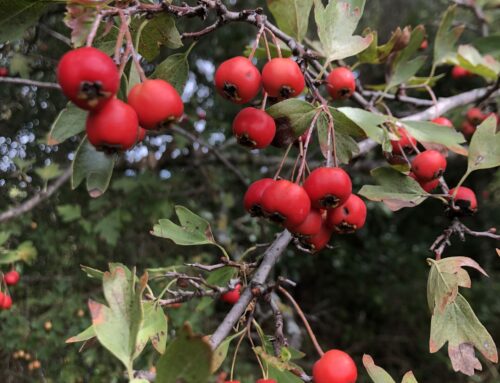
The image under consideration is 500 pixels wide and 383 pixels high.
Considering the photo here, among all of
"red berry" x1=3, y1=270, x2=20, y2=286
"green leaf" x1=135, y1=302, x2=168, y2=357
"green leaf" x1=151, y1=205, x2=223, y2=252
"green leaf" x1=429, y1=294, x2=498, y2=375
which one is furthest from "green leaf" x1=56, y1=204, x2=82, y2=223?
"green leaf" x1=429, y1=294, x2=498, y2=375

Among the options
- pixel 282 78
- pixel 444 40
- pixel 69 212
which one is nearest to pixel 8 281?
pixel 69 212

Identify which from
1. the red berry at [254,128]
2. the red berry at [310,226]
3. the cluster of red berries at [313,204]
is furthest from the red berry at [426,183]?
the red berry at [254,128]

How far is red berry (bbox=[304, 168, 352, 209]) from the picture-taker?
92 cm

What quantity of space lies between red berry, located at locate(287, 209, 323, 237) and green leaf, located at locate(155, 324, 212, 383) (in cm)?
37

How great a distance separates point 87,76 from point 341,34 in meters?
0.68

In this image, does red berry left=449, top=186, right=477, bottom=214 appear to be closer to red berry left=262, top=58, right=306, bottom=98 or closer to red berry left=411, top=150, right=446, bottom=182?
red berry left=411, top=150, right=446, bottom=182

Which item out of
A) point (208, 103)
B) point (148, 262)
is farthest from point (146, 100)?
point (208, 103)

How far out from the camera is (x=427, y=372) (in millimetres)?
4684

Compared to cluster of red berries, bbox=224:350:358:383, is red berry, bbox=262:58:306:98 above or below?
above

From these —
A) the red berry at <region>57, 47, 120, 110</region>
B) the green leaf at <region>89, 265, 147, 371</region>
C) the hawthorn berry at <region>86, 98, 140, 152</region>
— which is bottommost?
the green leaf at <region>89, 265, 147, 371</region>

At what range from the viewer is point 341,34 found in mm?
1113

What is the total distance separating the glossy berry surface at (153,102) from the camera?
0.73m

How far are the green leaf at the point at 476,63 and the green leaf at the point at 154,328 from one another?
150 centimetres

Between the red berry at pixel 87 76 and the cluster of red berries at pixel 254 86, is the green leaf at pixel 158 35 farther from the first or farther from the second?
the red berry at pixel 87 76
